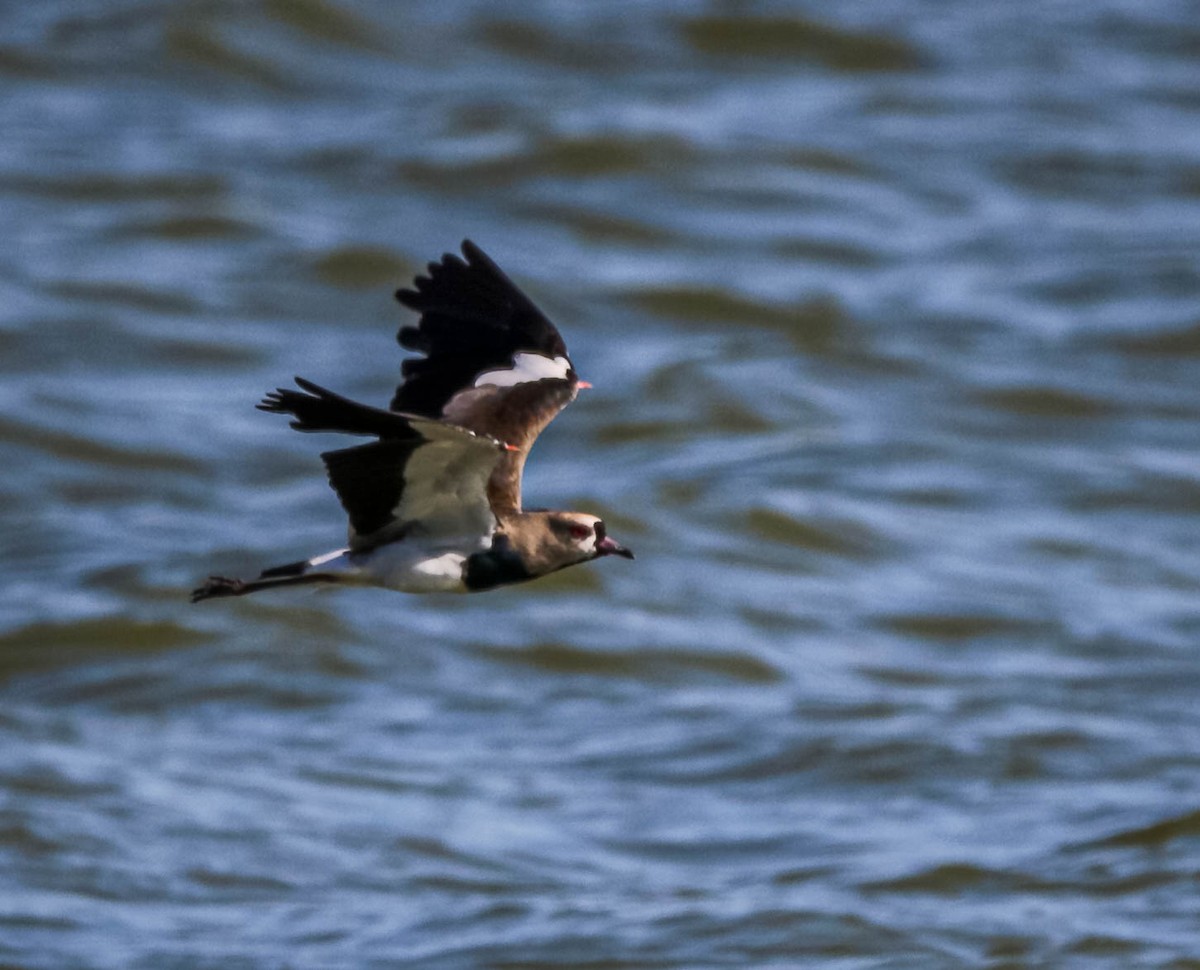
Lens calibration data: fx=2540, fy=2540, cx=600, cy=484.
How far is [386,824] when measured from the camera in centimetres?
1292

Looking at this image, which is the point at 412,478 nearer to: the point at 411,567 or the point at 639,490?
the point at 411,567

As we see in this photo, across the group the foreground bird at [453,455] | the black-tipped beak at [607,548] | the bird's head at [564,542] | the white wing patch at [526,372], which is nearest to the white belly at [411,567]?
the foreground bird at [453,455]

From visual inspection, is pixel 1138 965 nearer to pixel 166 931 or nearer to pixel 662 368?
pixel 166 931

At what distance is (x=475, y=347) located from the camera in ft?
24.8

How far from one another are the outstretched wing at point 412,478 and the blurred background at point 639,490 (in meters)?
5.15

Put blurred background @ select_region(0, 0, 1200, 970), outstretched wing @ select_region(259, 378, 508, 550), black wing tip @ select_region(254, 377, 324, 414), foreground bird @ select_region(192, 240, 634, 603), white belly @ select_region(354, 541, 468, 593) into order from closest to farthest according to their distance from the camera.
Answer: black wing tip @ select_region(254, 377, 324, 414), outstretched wing @ select_region(259, 378, 508, 550), foreground bird @ select_region(192, 240, 634, 603), white belly @ select_region(354, 541, 468, 593), blurred background @ select_region(0, 0, 1200, 970)

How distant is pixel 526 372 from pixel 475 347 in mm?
189

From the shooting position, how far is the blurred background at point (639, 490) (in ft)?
40.9

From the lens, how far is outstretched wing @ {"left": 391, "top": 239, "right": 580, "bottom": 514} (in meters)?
7.37

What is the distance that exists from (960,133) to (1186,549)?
7.54 metres

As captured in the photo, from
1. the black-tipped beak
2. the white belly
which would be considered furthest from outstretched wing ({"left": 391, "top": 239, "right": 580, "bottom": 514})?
the white belly

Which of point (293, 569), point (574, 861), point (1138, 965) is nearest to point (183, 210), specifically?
point (574, 861)

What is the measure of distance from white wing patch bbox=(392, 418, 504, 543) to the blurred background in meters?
5.16

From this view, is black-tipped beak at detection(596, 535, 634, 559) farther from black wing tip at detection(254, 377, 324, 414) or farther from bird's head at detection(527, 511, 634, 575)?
black wing tip at detection(254, 377, 324, 414)
